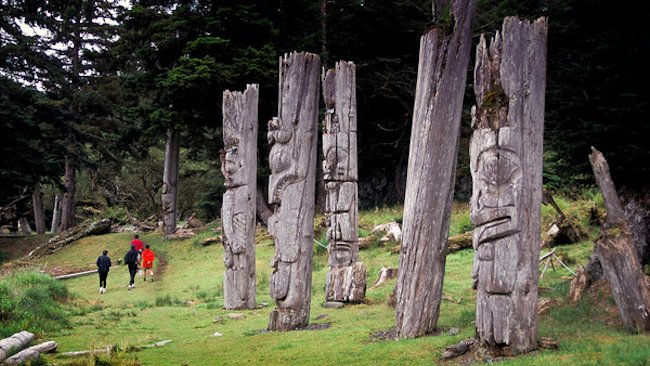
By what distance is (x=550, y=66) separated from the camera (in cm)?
1997

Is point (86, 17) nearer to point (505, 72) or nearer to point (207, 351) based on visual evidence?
point (207, 351)

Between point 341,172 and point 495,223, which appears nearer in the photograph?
point 495,223

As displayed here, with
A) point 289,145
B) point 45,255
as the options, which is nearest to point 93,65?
point 45,255

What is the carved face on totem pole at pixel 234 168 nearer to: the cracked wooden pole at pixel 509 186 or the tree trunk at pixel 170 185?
the cracked wooden pole at pixel 509 186

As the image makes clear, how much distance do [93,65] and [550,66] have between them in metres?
Answer: 24.5

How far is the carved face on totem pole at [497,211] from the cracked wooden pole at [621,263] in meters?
1.43

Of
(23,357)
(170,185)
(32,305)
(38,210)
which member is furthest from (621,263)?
(38,210)

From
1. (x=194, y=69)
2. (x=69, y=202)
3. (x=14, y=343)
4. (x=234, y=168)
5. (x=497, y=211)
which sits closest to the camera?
(x=497, y=211)

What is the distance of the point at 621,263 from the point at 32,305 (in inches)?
437

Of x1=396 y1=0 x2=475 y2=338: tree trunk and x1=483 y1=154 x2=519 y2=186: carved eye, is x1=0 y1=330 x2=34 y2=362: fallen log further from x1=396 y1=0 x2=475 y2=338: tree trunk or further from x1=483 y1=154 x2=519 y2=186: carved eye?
x1=483 y1=154 x2=519 y2=186: carved eye

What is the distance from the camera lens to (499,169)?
7258 mm

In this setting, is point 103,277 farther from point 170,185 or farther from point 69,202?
point 69,202

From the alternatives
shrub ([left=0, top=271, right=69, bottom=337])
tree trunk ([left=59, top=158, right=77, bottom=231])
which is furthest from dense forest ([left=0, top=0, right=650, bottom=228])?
shrub ([left=0, top=271, right=69, bottom=337])

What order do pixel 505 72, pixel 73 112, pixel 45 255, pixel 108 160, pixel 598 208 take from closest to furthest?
pixel 505 72
pixel 598 208
pixel 45 255
pixel 73 112
pixel 108 160
